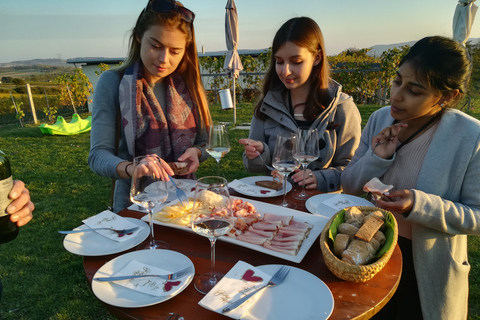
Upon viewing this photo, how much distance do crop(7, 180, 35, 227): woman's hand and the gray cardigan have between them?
69cm

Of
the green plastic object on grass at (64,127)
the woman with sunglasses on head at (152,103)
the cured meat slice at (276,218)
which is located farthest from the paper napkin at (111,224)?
the green plastic object on grass at (64,127)

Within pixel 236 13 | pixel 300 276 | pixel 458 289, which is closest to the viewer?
pixel 300 276

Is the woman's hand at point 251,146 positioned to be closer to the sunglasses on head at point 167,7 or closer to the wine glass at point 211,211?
the sunglasses on head at point 167,7

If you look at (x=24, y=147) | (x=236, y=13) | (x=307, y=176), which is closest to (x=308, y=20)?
(x=307, y=176)

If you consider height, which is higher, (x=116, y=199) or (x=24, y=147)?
(x=116, y=199)

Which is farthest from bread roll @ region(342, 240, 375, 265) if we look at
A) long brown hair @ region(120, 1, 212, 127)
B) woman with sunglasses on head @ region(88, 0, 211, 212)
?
long brown hair @ region(120, 1, 212, 127)

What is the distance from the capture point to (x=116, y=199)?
2.49 m

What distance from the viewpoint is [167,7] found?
225cm

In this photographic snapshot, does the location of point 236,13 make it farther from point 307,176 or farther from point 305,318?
point 305,318

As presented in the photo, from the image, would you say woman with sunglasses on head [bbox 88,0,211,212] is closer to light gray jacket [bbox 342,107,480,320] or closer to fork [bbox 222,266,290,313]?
fork [bbox 222,266,290,313]

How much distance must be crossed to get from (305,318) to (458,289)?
1.41m

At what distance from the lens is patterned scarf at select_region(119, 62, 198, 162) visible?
95.3 inches

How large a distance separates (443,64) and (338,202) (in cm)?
104

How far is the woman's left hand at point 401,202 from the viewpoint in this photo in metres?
1.66
